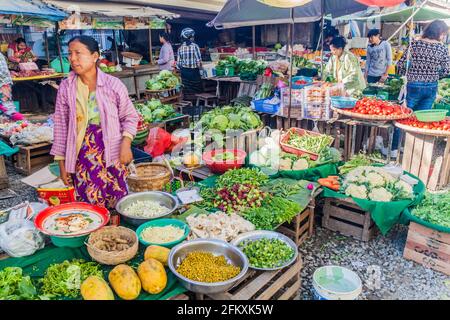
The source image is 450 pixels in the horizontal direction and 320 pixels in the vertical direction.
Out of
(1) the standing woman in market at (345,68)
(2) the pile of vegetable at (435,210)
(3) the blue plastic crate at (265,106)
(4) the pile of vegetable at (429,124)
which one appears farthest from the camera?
(1) the standing woman in market at (345,68)

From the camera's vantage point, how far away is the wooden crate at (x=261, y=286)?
2578mm

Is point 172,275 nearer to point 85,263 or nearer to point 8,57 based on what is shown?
point 85,263

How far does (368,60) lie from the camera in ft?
29.1

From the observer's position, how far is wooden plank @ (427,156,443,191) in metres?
5.14

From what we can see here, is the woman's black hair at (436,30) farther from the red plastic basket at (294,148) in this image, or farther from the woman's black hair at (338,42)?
the red plastic basket at (294,148)

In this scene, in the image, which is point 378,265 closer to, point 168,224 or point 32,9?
point 168,224

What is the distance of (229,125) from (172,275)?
10.5ft

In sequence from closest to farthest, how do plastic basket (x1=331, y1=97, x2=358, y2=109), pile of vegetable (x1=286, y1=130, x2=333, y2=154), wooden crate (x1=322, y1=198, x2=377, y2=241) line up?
wooden crate (x1=322, y1=198, x2=377, y2=241) → pile of vegetable (x1=286, y1=130, x2=333, y2=154) → plastic basket (x1=331, y1=97, x2=358, y2=109)

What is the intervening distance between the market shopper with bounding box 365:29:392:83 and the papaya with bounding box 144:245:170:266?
7444 mm

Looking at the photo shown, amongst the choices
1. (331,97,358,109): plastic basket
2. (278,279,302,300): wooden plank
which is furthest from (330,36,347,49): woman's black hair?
(278,279,302,300): wooden plank

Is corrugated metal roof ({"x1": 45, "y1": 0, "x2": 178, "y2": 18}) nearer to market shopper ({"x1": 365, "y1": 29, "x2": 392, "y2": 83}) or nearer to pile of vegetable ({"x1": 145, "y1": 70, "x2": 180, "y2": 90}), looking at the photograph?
pile of vegetable ({"x1": 145, "y1": 70, "x2": 180, "y2": 90})

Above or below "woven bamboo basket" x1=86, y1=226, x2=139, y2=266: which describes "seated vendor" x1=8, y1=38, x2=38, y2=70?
above

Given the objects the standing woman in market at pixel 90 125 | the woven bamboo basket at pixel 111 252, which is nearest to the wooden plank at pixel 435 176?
the standing woman in market at pixel 90 125

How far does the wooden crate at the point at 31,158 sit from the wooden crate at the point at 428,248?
5.42 metres
